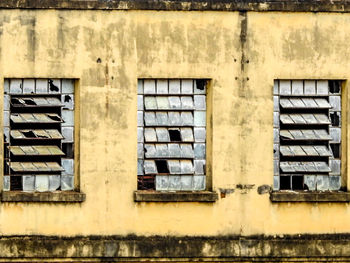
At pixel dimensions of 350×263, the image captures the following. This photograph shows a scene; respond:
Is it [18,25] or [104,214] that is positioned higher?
[18,25]

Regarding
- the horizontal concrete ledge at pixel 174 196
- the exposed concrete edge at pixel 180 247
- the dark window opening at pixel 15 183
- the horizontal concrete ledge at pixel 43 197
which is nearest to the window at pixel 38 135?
the dark window opening at pixel 15 183

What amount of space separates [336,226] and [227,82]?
300 cm

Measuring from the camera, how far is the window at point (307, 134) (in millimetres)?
29641

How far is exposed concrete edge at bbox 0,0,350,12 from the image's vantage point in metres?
28.7

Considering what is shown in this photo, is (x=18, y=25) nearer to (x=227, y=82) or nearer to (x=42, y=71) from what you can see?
(x=42, y=71)

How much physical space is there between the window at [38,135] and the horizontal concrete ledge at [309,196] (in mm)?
3413

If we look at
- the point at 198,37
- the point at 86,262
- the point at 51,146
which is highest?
Result: the point at 198,37

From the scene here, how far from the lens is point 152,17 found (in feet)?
95.3

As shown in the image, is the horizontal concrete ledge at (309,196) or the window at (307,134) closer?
the horizontal concrete ledge at (309,196)

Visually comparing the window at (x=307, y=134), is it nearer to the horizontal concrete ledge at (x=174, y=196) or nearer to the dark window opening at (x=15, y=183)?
the horizontal concrete ledge at (x=174, y=196)

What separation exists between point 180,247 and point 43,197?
2371mm

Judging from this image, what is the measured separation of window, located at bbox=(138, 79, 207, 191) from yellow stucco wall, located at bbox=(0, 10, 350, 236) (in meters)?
0.24

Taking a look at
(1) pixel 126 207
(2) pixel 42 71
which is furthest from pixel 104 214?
(2) pixel 42 71

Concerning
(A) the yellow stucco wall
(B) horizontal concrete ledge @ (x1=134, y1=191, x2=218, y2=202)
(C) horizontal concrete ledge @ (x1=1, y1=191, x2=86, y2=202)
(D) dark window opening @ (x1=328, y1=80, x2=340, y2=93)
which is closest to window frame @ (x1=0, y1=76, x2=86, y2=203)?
(C) horizontal concrete ledge @ (x1=1, y1=191, x2=86, y2=202)
